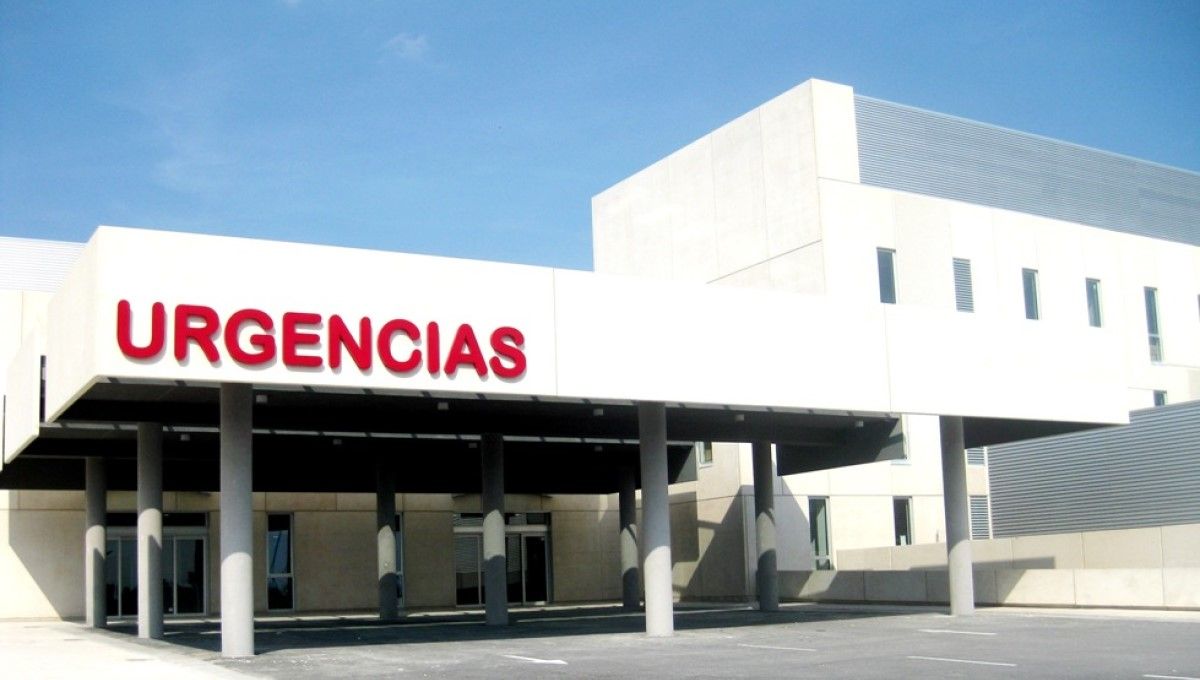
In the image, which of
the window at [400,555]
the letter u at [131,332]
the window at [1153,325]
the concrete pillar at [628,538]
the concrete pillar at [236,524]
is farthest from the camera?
the window at [1153,325]

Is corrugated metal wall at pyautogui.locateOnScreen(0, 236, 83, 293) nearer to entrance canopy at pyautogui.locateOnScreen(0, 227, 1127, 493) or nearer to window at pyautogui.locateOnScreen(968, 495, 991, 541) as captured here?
entrance canopy at pyautogui.locateOnScreen(0, 227, 1127, 493)

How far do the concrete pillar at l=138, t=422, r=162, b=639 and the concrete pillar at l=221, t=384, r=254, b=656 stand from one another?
5.81m

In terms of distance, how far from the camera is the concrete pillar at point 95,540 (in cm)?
3112

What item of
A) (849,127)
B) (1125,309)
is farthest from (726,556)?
(1125,309)

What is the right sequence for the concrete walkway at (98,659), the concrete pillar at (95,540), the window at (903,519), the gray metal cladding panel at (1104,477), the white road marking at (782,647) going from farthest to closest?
the window at (903,519) → the gray metal cladding panel at (1104,477) → the concrete pillar at (95,540) → the white road marking at (782,647) → the concrete walkway at (98,659)

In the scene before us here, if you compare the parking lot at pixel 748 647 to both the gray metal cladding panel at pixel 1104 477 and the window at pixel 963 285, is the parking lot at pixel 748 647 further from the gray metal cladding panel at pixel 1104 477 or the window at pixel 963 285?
the window at pixel 963 285

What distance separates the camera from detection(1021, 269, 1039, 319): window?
45.5 meters

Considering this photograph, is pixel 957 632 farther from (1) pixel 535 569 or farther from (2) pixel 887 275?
(1) pixel 535 569

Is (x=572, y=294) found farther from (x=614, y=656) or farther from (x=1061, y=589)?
(x=1061, y=589)

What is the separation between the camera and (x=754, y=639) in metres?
22.6

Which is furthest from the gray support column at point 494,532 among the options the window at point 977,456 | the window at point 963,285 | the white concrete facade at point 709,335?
the window at point 977,456

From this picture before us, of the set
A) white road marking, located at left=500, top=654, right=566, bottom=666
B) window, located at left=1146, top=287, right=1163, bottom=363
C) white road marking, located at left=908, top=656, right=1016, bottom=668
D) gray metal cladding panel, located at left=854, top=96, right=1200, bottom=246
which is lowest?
white road marking, located at left=908, top=656, right=1016, bottom=668

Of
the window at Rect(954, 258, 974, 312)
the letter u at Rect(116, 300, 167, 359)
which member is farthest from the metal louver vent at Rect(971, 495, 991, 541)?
the letter u at Rect(116, 300, 167, 359)

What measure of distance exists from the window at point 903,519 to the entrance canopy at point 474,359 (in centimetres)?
1096
